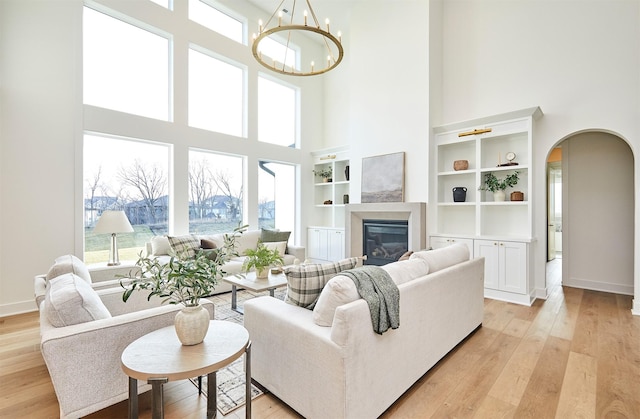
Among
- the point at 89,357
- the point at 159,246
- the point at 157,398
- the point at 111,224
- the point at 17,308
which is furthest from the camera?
the point at 159,246

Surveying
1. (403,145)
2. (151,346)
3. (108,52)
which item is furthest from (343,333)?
(108,52)

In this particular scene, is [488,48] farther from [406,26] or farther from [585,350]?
[585,350]

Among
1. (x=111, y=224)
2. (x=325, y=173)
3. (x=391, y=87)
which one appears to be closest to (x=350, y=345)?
(x=111, y=224)

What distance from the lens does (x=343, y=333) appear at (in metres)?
1.54

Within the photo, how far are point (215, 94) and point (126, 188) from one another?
2.34 metres

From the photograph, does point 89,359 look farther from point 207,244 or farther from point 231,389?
point 207,244

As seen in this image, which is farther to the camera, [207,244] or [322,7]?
[322,7]

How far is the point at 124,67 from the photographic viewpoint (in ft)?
15.1

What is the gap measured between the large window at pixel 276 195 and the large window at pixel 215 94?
3.45 ft

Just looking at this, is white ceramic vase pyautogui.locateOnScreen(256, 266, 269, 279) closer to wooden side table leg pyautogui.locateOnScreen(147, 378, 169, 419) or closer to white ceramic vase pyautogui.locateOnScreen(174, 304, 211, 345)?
white ceramic vase pyautogui.locateOnScreen(174, 304, 211, 345)

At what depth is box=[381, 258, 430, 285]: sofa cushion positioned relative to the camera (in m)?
2.09

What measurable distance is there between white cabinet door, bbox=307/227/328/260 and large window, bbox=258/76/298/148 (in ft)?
6.83

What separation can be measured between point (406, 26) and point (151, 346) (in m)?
5.92

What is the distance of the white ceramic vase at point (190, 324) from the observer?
5.00ft
